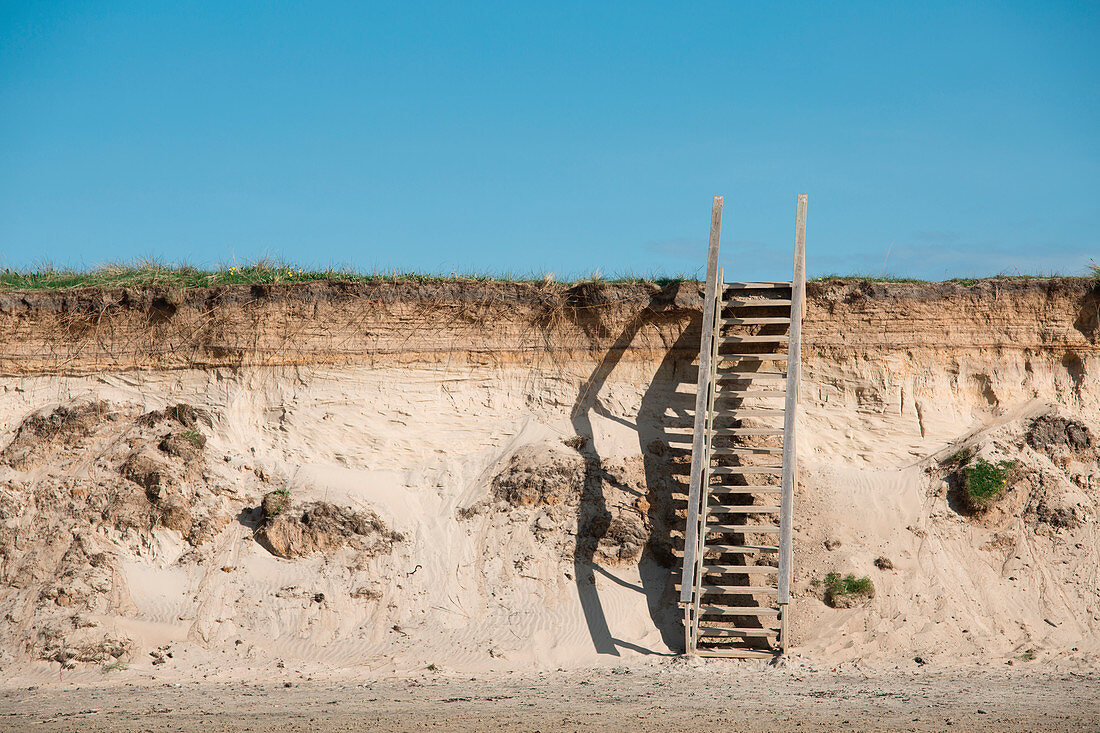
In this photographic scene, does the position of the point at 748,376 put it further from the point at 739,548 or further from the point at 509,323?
the point at 509,323

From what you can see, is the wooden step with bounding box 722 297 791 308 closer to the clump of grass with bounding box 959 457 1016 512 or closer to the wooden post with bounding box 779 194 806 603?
the wooden post with bounding box 779 194 806 603

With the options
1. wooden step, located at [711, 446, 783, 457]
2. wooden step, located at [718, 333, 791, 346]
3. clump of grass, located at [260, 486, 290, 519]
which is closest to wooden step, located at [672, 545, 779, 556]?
wooden step, located at [711, 446, 783, 457]

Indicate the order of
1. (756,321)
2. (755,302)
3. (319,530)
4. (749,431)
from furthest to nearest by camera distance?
(755,302) → (756,321) → (319,530) → (749,431)

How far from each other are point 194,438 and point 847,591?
25.0 feet

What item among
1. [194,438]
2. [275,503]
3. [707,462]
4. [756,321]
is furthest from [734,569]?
[194,438]

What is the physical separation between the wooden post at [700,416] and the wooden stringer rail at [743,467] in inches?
0.5

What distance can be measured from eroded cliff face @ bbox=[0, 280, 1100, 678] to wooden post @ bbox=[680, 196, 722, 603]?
0.81 m

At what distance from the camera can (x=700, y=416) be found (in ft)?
32.9

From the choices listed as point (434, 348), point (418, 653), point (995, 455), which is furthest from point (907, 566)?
point (434, 348)

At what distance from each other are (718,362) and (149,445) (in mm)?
6773

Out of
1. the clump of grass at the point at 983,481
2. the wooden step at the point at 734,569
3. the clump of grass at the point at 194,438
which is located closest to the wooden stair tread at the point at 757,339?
the wooden step at the point at 734,569

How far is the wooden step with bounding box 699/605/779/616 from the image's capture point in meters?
9.22

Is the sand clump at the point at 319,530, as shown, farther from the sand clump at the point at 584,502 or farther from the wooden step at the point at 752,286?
the wooden step at the point at 752,286

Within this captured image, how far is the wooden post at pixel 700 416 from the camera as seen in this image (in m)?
9.32
